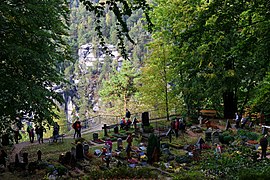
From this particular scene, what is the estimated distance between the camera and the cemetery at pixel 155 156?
14297 millimetres

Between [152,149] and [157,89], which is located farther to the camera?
[157,89]

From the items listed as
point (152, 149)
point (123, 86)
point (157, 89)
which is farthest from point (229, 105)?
point (123, 86)

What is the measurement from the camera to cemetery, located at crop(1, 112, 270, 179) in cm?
1430

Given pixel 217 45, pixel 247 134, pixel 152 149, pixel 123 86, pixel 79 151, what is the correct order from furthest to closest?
pixel 123 86 < pixel 247 134 < pixel 79 151 < pixel 152 149 < pixel 217 45

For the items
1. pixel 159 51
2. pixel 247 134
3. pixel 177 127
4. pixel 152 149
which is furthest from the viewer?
pixel 159 51

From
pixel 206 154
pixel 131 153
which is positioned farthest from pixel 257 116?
pixel 131 153

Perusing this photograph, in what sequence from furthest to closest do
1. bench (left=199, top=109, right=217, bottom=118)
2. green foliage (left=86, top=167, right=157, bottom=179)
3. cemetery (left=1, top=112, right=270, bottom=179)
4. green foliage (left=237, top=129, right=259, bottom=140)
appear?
bench (left=199, top=109, right=217, bottom=118) → green foliage (left=237, top=129, right=259, bottom=140) → cemetery (left=1, top=112, right=270, bottom=179) → green foliage (left=86, top=167, right=157, bottom=179)

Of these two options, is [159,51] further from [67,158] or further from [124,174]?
[124,174]

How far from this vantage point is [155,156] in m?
17.5

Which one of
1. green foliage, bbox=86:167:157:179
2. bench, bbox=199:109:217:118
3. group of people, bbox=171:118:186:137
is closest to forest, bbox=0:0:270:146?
bench, bbox=199:109:217:118

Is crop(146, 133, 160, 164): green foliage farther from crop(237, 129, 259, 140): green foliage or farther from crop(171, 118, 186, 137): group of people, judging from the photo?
crop(237, 129, 259, 140): green foliage

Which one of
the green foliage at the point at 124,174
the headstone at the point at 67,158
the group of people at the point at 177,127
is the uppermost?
the group of people at the point at 177,127

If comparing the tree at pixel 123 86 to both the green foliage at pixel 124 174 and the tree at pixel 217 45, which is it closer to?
the tree at pixel 217 45

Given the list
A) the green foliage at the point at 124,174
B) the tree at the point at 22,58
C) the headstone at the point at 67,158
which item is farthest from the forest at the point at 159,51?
the green foliage at the point at 124,174
